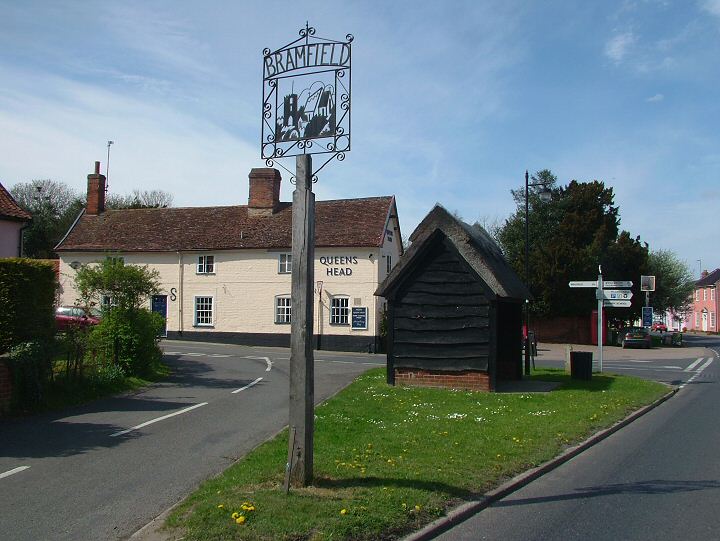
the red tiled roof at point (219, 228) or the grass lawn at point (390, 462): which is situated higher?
the red tiled roof at point (219, 228)

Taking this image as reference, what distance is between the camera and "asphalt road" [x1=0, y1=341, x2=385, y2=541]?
22.3 feet

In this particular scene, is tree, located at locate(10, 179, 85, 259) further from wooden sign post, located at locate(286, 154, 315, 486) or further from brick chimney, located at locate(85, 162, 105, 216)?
wooden sign post, located at locate(286, 154, 315, 486)

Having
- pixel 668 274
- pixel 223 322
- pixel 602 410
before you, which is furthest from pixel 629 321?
pixel 602 410

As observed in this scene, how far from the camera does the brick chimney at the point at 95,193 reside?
137 feet

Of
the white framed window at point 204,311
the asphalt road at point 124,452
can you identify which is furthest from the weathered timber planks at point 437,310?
the white framed window at point 204,311

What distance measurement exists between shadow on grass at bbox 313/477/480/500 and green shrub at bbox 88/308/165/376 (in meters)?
11.2

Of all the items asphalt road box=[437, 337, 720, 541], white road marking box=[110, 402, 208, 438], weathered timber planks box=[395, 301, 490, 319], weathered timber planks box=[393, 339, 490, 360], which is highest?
weathered timber planks box=[395, 301, 490, 319]

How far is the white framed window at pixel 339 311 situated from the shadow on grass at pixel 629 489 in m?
26.2

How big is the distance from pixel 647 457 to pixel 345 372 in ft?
40.5

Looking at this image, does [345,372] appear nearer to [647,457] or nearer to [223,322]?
[647,457]

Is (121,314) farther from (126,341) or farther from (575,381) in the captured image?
(575,381)

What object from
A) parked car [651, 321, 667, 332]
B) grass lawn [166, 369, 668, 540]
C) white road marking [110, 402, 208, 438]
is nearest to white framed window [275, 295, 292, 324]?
grass lawn [166, 369, 668, 540]

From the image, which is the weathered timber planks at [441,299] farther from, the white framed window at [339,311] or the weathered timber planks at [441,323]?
the white framed window at [339,311]

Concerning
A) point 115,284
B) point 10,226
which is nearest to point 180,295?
point 10,226
